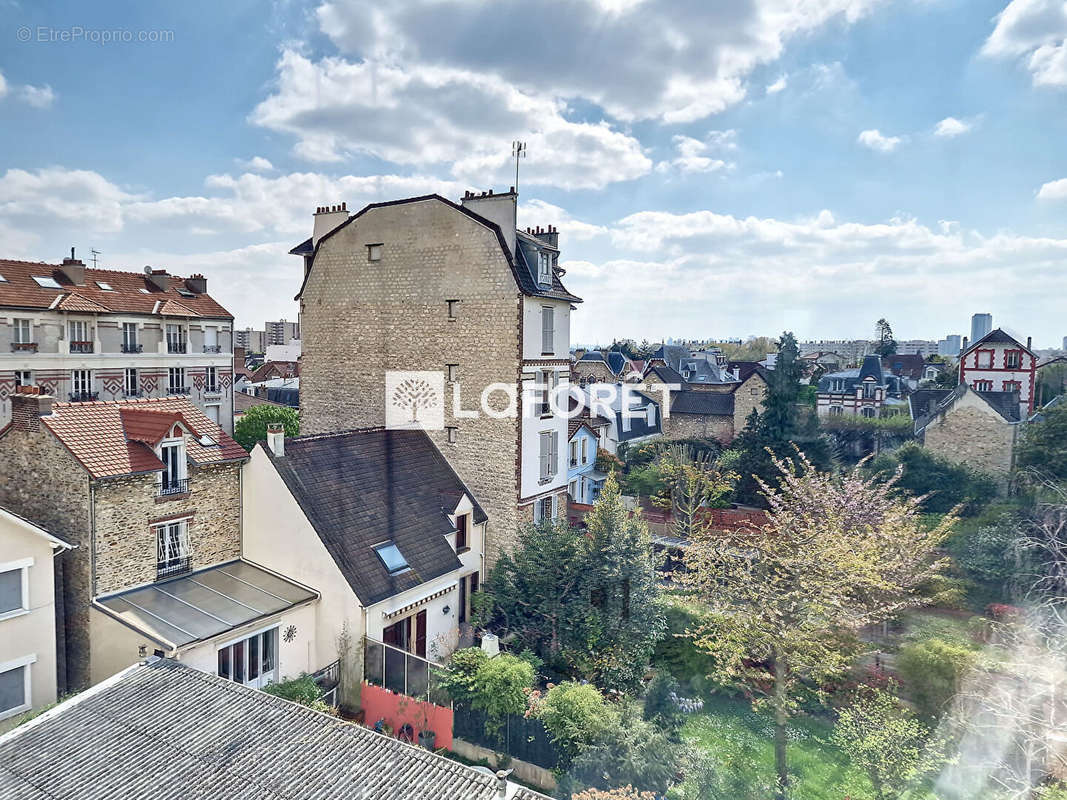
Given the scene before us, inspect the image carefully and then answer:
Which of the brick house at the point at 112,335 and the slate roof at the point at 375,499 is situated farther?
the brick house at the point at 112,335

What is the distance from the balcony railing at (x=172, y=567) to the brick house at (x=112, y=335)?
57.8 ft

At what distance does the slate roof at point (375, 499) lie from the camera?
16.7m

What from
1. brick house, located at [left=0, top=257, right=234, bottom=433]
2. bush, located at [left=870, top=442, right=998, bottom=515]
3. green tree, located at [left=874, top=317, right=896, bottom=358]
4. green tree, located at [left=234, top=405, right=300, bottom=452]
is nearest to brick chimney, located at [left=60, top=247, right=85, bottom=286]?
brick house, located at [left=0, top=257, right=234, bottom=433]

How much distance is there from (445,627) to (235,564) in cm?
645

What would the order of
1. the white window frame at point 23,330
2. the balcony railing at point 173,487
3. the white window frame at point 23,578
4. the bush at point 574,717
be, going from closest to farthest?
the bush at point 574,717 < the white window frame at point 23,578 < the balcony railing at point 173,487 < the white window frame at point 23,330

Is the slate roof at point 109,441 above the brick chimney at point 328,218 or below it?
below

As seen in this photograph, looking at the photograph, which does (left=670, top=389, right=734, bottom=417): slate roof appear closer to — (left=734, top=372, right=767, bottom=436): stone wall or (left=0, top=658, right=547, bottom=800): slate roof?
(left=734, top=372, right=767, bottom=436): stone wall

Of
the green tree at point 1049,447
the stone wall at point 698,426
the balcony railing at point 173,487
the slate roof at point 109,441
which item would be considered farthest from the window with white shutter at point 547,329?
the stone wall at point 698,426

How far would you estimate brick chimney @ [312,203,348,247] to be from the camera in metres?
24.3

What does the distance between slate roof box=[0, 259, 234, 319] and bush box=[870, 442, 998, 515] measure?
40.9 metres

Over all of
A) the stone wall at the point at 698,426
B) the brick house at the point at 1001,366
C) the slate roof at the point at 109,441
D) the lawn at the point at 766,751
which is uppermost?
the brick house at the point at 1001,366

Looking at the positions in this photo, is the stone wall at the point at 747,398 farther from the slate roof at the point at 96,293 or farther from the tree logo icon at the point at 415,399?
the slate roof at the point at 96,293

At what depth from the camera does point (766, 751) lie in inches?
611

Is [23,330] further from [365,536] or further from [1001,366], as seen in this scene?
[1001,366]
